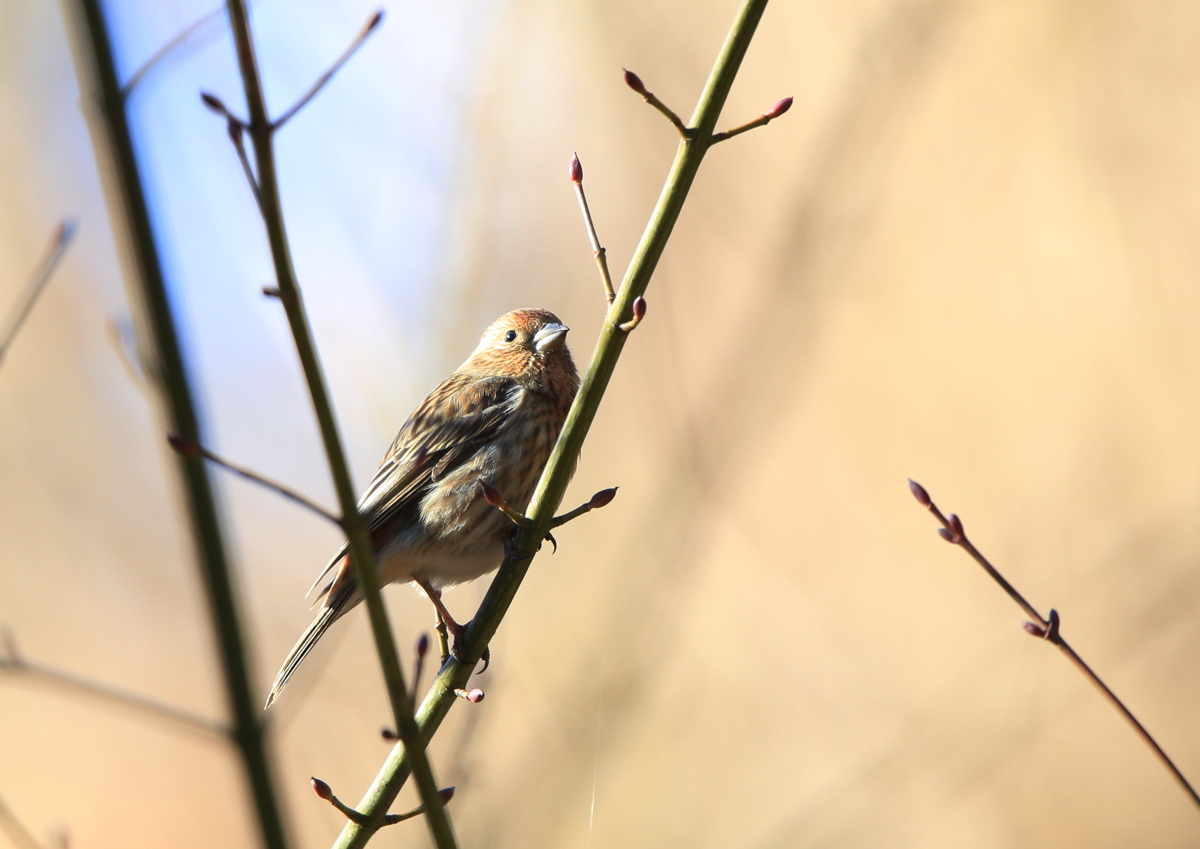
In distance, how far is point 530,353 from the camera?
16.3 feet

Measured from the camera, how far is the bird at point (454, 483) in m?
4.19

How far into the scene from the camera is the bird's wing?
4.42m

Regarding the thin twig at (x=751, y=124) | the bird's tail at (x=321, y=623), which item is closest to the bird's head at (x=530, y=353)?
the bird's tail at (x=321, y=623)

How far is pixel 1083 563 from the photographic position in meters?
6.71

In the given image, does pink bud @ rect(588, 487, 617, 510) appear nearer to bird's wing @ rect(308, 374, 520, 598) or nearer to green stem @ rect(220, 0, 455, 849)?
green stem @ rect(220, 0, 455, 849)

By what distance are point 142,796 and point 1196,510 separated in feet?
26.0

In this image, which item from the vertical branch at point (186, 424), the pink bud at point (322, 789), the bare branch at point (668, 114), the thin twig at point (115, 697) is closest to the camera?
the vertical branch at point (186, 424)

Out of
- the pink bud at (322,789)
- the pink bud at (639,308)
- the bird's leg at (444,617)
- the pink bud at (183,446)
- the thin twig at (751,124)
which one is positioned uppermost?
the bird's leg at (444,617)

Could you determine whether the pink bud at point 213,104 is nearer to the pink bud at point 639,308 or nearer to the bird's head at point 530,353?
the pink bud at point 639,308

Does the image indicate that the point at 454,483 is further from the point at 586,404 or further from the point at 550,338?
the point at 586,404

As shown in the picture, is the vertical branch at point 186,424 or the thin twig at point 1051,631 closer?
the vertical branch at point 186,424

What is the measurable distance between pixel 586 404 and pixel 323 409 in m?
0.93

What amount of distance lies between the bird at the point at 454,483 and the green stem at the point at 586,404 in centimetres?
126

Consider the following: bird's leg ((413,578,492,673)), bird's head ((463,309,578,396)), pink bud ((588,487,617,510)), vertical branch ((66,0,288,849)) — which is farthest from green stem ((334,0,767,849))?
bird's head ((463,309,578,396))
